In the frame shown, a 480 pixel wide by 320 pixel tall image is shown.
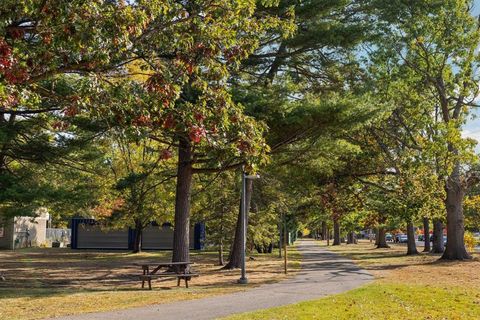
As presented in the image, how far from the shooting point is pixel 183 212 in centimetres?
1934

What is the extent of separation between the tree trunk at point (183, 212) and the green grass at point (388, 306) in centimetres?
738

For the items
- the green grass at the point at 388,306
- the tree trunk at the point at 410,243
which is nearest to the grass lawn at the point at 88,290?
the green grass at the point at 388,306

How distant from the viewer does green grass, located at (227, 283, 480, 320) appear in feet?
31.6

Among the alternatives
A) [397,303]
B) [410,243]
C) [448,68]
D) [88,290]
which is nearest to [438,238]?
[410,243]

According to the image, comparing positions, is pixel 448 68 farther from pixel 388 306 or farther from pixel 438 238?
pixel 388 306

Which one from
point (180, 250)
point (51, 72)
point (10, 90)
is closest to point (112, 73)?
point (51, 72)

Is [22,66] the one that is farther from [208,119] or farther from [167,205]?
[167,205]

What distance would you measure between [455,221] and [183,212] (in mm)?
16579

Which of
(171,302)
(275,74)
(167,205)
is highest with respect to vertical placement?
(275,74)

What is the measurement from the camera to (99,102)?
22.9 feet

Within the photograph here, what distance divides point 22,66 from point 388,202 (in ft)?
88.9

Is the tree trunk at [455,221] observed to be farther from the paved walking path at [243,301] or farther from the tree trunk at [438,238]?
the paved walking path at [243,301]

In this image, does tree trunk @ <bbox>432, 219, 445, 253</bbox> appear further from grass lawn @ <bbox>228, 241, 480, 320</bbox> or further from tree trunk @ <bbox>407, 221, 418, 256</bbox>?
grass lawn @ <bbox>228, 241, 480, 320</bbox>

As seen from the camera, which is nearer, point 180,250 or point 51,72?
point 51,72
